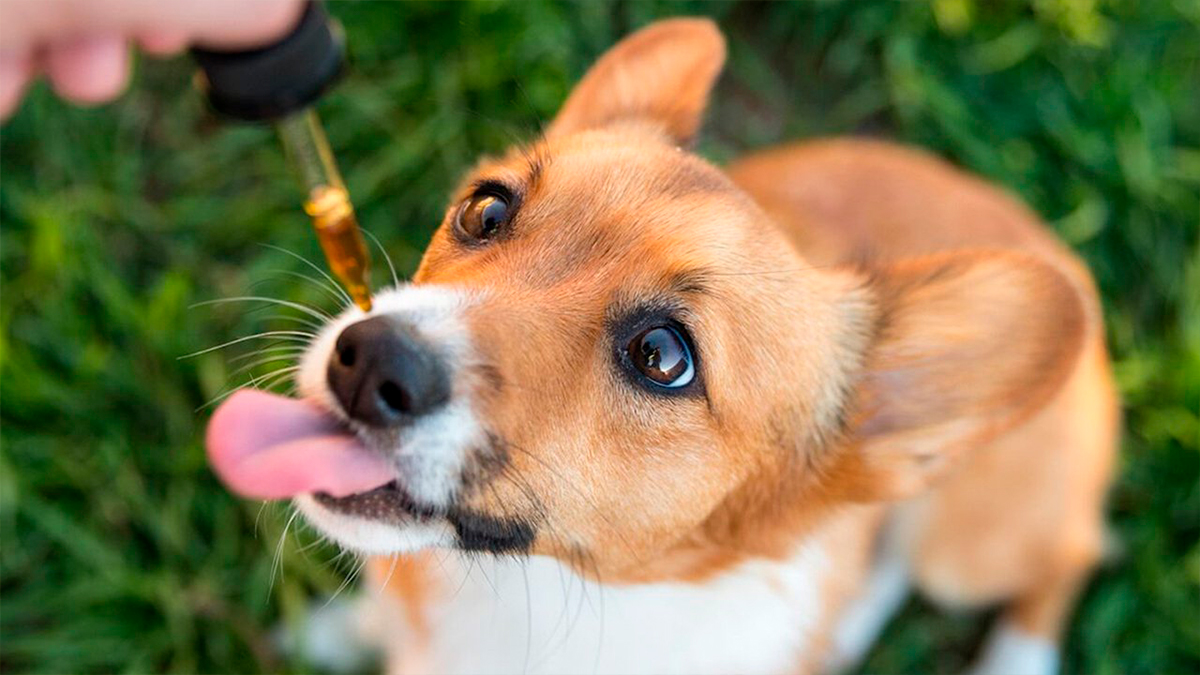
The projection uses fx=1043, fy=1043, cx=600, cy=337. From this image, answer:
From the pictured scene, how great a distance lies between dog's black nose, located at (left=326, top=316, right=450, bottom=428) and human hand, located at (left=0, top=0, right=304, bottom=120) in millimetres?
896

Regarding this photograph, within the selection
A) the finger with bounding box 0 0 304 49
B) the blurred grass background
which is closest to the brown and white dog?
the finger with bounding box 0 0 304 49

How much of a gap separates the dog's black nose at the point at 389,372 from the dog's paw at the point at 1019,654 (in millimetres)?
3064

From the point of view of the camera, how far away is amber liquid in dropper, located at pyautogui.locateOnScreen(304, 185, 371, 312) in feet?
9.07

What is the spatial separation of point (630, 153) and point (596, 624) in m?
1.27

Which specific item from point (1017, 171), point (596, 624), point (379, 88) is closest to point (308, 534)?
point (596, 624)

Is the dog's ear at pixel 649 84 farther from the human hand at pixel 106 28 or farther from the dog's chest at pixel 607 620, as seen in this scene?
the dog's chest at pixel 607 620

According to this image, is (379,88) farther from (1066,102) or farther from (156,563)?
(1066,102)

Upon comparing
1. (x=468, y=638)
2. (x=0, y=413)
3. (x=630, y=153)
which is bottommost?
(x=468, y=638)

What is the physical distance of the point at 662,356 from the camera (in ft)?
7.70

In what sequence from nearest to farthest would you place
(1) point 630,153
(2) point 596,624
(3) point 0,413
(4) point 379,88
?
1. (1) point 630,153
2. (2) point 596,624
3. (3) point 0,413
4. (4) point 379,88

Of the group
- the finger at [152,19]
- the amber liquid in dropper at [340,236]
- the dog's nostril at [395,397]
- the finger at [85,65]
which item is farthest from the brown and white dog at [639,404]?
the finger at [85,65]

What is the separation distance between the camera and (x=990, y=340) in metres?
2.64

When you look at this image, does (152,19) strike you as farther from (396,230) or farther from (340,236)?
(396,230)

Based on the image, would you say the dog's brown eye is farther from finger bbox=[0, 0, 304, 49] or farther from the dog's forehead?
finger bbox=[0, 0, 304, 49]
